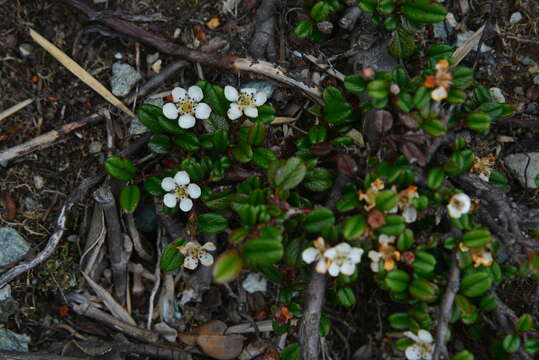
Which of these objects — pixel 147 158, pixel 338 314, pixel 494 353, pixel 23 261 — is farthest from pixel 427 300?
pixel 23 261

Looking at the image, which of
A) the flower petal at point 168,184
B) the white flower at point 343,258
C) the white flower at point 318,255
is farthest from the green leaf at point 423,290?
the flower petal at point 168,184

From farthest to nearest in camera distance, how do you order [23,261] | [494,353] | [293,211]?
1. [23,261]
2. [494,353]
3. [293,211]

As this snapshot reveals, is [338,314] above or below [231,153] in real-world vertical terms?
below

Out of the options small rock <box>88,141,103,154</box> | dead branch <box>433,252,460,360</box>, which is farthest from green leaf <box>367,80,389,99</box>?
small rock <box>88,141,103,154</box>

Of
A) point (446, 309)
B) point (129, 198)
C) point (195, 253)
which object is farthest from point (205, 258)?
point (446, 309)

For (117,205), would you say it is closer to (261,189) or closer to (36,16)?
(261,189)

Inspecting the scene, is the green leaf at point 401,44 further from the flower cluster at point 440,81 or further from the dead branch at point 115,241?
the dead branch at point 115,241

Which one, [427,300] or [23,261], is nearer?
[427,300]
